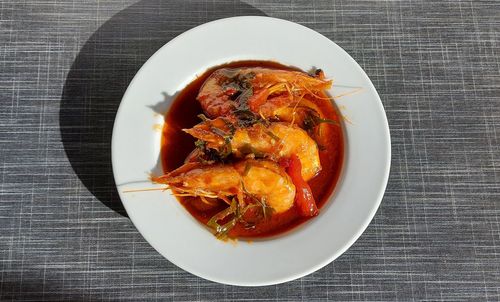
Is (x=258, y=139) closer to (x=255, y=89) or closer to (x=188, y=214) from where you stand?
(x=255, y=89)

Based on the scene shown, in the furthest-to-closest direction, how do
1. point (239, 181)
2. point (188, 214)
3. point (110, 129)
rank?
point (110, 129) → point (188, 214) → point (239, 181)

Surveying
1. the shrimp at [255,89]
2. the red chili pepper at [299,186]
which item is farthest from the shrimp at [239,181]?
the shrimp at [255,89]

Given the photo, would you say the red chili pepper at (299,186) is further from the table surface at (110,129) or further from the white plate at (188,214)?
the table surface at (110,129)

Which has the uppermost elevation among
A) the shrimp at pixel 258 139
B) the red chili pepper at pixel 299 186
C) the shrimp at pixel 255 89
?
the shrimp at pixel 255 89

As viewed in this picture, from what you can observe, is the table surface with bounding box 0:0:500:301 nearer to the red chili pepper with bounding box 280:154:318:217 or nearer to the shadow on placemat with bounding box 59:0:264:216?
the shadow on placemat with bounding box 59:0:264:216

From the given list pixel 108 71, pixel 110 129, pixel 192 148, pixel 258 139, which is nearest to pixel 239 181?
pixel 258 139

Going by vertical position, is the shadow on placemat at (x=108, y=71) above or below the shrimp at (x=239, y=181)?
above
